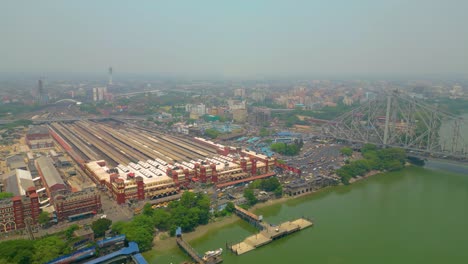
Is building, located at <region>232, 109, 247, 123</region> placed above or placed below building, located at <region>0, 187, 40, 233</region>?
above

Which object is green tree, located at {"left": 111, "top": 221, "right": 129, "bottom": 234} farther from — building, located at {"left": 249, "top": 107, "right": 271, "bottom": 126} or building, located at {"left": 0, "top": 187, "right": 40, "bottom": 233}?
building, located at {"left": 249, "top": 107, "right": 271, "bottom": 126}

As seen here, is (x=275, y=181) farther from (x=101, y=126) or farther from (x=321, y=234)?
(x=101, y=126)

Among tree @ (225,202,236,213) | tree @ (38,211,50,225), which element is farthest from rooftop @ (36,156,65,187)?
tree @ (225,202,236,213)

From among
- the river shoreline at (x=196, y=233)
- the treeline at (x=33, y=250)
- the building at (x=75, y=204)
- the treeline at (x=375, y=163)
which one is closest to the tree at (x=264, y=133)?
the treeline at (x=375, y=163)

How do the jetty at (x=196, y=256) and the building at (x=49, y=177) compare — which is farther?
the building at (x=49, y=177)

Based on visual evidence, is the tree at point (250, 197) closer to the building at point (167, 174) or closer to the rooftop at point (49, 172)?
the building at point (167, 174)

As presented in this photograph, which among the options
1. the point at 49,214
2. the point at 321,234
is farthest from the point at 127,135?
the point at 321,234
